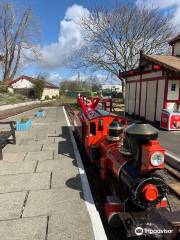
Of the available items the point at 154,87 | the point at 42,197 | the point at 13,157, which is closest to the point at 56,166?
the point at 13,157

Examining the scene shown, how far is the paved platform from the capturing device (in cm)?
397

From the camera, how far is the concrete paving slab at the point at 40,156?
799 cm

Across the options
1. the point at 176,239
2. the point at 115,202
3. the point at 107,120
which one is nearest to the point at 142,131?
the point at 115,202

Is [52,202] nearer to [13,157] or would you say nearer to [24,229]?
[24,229]

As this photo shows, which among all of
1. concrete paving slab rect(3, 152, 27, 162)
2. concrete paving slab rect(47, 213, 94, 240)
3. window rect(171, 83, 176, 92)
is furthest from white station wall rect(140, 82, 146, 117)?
concrete paving slab rect(47, 213, 94, 240)

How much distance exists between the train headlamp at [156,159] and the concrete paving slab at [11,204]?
258 centimetres

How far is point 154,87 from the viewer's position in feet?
52.1

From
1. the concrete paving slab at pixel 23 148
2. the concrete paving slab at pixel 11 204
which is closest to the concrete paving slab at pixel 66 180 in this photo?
A: the concrete paving slab at pixel 11 204

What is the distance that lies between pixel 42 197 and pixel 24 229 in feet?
3.79

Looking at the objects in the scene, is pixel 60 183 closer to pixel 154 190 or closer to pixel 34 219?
pixel 34 219

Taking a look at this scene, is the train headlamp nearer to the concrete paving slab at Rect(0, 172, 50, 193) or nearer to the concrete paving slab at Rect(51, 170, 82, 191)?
the concrete paving slab at Rect(51, 170, 82, 191)

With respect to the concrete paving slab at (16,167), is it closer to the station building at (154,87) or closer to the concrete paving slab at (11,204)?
the concrete paving slab at (11,204)

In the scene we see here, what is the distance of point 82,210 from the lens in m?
4.64

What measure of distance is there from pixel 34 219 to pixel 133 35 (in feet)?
102
